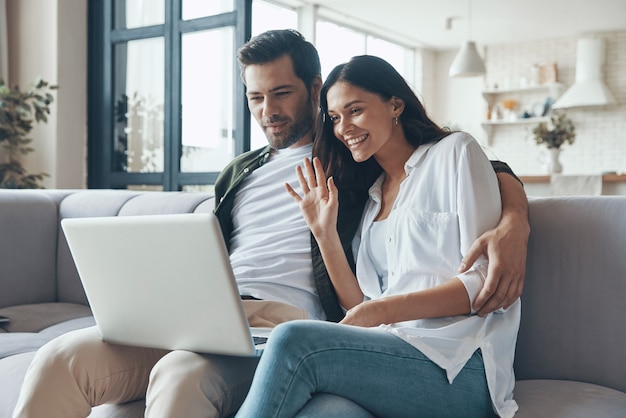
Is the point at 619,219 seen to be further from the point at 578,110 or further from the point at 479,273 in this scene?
the point at 578,110

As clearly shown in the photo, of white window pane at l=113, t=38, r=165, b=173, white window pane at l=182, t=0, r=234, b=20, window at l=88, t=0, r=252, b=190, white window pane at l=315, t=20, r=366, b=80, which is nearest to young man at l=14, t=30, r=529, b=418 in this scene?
window at l=88, t=0, r=252, b=190

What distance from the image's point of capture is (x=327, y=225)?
174 centimetres

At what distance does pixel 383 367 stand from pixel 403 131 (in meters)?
0.63

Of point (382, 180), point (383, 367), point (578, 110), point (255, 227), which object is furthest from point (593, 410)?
point (578, 110)

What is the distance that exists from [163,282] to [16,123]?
3405 mm

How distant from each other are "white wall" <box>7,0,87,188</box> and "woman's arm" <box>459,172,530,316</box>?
3868 mm

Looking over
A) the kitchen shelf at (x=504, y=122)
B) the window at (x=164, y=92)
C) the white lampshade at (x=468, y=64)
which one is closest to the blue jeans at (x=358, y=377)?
the window at (x=164, y=92)

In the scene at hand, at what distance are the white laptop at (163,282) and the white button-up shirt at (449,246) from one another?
342 mm

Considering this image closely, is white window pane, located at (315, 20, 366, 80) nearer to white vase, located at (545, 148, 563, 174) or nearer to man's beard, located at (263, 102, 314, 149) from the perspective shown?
white vase, located at (545, 148, 563, 174)

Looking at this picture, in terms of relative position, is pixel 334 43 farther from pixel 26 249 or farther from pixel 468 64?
pixel 26 249

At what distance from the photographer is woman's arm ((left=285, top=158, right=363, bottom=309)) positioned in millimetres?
1742

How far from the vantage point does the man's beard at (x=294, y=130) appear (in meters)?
2.00

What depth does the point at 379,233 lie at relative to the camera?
1727 millimetres

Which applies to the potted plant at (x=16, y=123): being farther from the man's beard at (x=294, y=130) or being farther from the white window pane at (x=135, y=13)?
the man's beard at (x=294, y=130)
